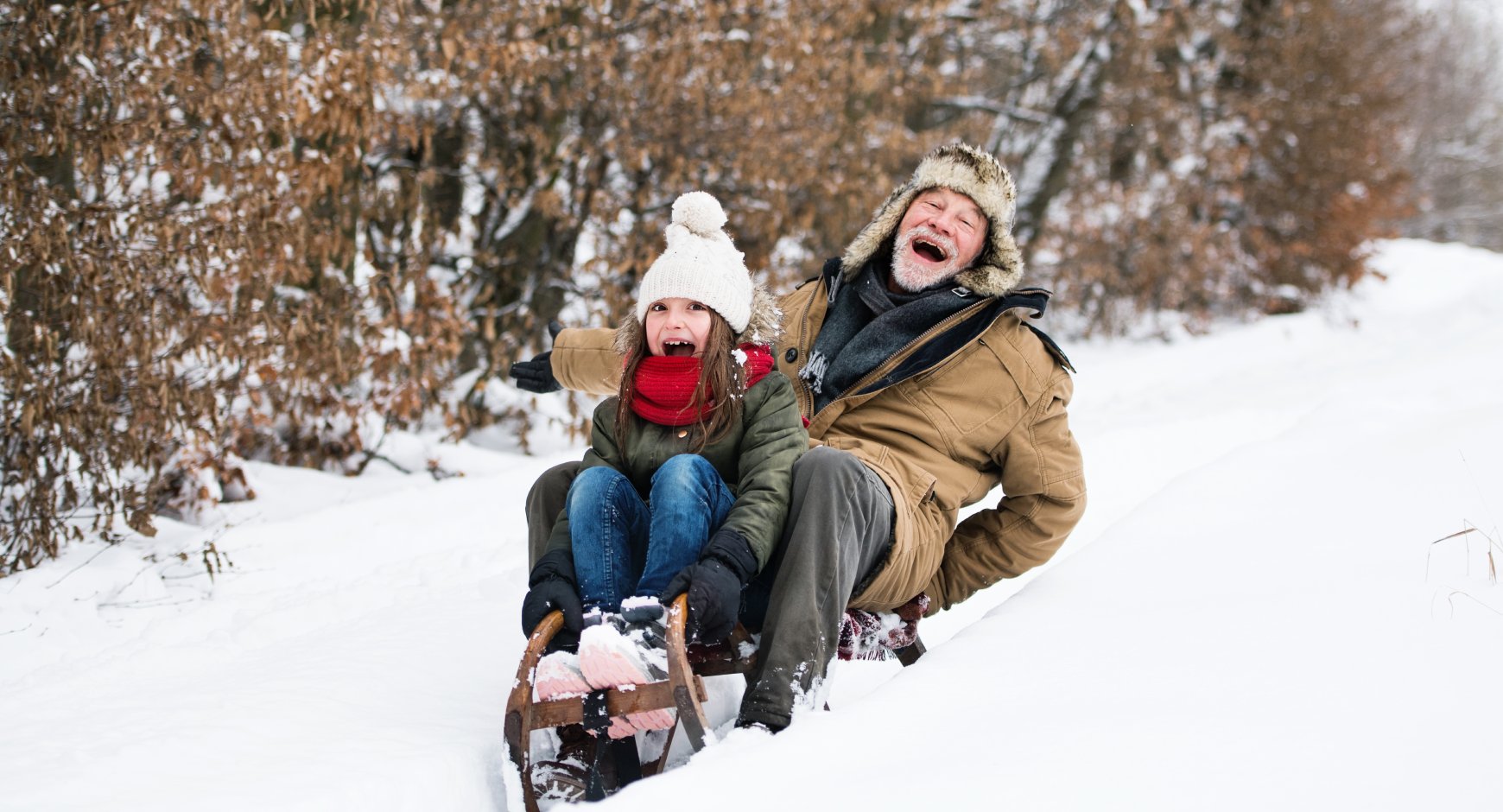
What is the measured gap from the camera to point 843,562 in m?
2.50

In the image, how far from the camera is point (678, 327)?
8.86 ft

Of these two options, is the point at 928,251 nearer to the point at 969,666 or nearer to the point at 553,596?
the point at 969,666

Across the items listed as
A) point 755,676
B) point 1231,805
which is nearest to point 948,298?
point 755,676

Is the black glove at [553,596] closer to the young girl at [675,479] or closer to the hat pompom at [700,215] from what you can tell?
the young girl at [675,479]

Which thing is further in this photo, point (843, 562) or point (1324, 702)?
point (843, 562)

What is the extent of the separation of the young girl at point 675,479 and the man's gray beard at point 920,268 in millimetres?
431

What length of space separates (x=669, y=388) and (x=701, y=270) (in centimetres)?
29

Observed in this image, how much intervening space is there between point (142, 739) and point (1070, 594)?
6.84 ft

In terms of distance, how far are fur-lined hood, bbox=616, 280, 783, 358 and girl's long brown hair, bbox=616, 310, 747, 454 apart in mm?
72

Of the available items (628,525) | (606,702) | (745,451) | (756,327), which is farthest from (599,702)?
(756,327)

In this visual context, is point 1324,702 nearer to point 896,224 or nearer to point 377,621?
point 896,224

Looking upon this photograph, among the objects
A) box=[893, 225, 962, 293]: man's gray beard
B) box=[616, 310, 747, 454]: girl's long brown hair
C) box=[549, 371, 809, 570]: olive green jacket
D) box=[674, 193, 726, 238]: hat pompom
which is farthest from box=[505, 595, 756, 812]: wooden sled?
box=[893, 225, 962, 293]: man's gray beard

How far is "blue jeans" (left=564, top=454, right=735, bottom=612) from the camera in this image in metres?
2.41

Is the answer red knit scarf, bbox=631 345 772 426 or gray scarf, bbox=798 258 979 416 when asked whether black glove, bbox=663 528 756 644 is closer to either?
red knit scarf, bbox=631 345 772 426
